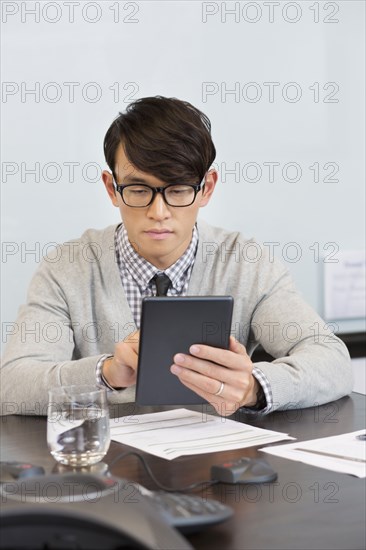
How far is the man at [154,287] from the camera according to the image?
1.90 meters

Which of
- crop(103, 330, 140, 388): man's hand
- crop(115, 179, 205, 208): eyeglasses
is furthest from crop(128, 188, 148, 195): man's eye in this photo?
crop(103, 330, 140, 388): man's hand

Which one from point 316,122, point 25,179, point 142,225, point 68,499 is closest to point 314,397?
point 142,225

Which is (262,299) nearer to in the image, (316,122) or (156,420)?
(156,420)

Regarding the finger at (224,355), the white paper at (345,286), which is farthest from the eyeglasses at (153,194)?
the white paper at (345,286)

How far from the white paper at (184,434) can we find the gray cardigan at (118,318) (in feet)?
0.69

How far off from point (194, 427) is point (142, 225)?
0.64 metres

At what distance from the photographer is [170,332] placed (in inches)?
64.8

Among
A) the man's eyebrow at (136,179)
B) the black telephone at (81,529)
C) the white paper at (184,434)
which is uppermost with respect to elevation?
the man's eyebrow at (136,179)

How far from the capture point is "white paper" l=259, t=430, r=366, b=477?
141cm

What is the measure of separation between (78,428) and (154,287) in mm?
926

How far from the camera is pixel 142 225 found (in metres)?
2.16

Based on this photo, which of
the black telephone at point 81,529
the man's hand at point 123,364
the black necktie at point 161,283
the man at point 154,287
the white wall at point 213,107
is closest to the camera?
the black telephone at point 81,529

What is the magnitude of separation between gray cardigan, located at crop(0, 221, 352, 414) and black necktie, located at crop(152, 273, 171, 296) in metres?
0.07

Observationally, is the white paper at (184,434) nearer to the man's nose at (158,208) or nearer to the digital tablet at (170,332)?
the digital tablet at (170,332)
